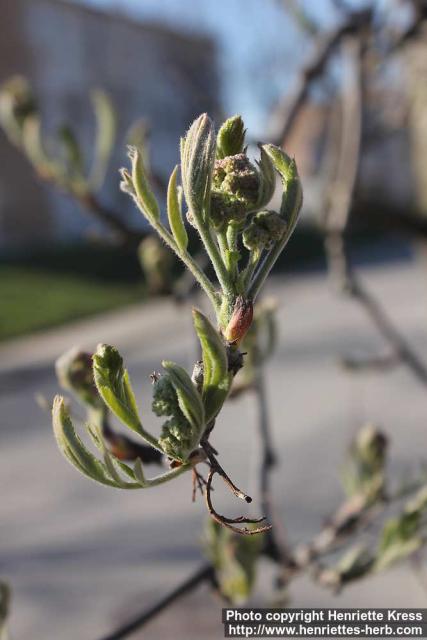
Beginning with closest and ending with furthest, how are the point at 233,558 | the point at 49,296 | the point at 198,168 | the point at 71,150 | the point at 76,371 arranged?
the point at 198,168, the point at 76,371, the point at 233,558, the point at 71,150, the point at 49,296

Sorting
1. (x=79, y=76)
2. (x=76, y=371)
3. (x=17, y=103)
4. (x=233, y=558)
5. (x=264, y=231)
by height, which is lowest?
(x=233, y=558)

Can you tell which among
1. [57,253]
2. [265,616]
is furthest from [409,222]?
[57,253]

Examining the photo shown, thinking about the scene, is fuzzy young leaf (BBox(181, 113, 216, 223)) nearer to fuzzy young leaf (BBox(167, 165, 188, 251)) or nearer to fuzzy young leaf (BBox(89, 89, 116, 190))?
fuzzy young leaf (BBox(167, 165, 188, 251))

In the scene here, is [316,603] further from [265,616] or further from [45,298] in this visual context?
[45,298]

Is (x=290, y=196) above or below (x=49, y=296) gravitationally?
above

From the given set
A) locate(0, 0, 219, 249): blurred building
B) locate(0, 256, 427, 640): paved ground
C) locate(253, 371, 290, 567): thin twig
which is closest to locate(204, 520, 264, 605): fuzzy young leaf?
locate(253, 371, 290, 567): thin twig

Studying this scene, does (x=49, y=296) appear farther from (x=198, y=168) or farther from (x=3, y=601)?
(x=198, y=168)

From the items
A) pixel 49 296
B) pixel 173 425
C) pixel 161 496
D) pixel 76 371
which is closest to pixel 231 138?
pixel 173 425
